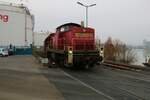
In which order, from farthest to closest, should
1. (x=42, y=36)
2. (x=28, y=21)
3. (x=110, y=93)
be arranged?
(x=42, y=36)
(x=28, y=21)
(x=110, y=93)

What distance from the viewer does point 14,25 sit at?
7194 centimetres

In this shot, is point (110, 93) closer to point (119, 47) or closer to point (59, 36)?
point (59, 36)

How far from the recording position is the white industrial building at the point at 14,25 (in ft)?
230

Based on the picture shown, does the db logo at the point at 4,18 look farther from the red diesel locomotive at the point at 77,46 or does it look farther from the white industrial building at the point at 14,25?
the red diesel locomotive at the point at 77,46

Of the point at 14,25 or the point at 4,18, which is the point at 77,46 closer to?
the point at 4,18

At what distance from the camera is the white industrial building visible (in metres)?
70.0

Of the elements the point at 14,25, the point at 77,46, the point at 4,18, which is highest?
the point at 4,18

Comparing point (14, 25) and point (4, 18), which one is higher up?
point (4, 18)

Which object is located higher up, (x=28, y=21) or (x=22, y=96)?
(x=28, y=21)

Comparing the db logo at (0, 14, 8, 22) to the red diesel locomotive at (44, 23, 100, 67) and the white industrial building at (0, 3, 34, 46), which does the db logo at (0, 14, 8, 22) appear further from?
the red diesel locomotive at (44, 23, 100, 67)

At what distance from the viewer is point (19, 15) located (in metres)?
73.1

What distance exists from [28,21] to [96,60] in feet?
179

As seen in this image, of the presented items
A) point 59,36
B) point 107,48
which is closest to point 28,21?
point 107,48

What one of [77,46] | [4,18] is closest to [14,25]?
[4,18]
